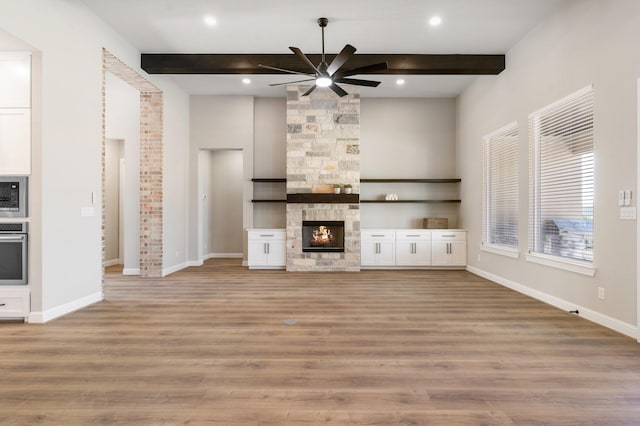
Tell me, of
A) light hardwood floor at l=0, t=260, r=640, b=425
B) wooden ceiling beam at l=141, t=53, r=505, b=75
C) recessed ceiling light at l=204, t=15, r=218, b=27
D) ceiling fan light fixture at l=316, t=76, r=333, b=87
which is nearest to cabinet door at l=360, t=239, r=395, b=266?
light hardwood floor at l=0, t=260, r=640, b=425

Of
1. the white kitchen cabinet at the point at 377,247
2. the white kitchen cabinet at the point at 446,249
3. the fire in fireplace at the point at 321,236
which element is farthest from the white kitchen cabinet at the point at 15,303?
the white kitchen cabinet at the point at 446,249

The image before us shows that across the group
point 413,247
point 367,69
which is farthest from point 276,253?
point 367,69

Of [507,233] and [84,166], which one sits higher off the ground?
[84,166]

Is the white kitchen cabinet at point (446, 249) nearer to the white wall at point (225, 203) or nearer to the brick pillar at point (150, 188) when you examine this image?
the white wall at point (225, 203)

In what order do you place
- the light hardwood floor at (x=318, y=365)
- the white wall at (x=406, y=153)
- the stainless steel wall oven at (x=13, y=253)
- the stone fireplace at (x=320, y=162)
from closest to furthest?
1. the light hardwood floor at (x=318, y=365)
2. the stainless steel wall oven at (x=13, y=253)
3. the stone fireplace at (x=320, y=162)
4. the white wall at (x=406, y=153)

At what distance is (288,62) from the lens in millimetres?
5645

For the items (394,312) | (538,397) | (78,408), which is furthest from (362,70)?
(78,408)

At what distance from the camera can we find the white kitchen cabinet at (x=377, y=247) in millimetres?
7121

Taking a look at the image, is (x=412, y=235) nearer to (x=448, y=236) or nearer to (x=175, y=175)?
(x=448, y=236)

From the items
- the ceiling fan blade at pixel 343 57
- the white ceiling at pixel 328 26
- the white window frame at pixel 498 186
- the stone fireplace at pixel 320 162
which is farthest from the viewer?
the stone fireplace at pixel 320 162

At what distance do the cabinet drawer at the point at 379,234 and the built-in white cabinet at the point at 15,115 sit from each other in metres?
5.18

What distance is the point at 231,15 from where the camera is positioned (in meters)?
4.55

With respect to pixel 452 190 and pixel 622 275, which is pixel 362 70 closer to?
pixel 622 275

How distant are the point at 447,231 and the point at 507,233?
1.52 meters
